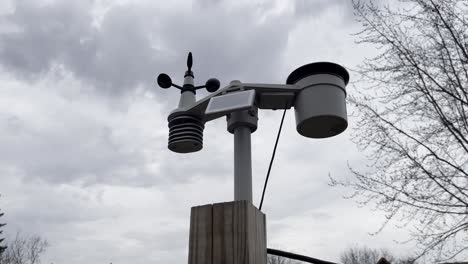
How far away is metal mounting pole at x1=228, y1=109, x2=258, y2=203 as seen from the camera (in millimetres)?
1520

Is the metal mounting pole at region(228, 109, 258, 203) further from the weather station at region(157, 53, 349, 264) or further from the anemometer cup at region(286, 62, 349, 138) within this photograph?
the anemometer cup at region(286, 62, 349, 138)

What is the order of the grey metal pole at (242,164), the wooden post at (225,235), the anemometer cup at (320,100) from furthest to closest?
the anemometer cup at (320,100)
the grey metal pole at (242,164)
the wooden post at (225,235)

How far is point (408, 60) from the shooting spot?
6059 millimetres

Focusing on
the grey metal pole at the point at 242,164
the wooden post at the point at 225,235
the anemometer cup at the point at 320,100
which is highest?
the anemometer cup at the point at 320,100

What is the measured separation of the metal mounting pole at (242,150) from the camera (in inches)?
59.8

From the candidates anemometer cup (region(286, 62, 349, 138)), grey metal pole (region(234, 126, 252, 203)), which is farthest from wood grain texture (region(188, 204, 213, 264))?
anemometer cup (region(286, 62, 349, 138))

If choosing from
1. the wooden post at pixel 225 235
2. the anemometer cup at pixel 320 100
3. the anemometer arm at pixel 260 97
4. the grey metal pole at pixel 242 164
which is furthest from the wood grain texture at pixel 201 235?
the anemometer cup at pixel 320 100

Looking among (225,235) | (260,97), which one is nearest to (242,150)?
(260,97)

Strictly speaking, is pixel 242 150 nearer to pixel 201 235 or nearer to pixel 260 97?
pixel 260 97

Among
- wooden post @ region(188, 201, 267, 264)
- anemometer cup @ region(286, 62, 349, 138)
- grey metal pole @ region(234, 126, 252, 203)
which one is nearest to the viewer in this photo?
wooden post @ region(188, 201, 267, 264)

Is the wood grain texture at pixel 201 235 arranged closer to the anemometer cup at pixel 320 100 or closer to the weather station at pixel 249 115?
the weather station at pixel 249 115

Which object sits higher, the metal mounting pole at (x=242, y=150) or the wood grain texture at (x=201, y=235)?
the metal mounting pole at (x=242, y=150)

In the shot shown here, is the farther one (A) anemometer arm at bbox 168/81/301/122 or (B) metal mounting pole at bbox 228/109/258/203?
(A) anemometer arm at bbox 168/81/301/122

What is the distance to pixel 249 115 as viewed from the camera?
1.65 metres
